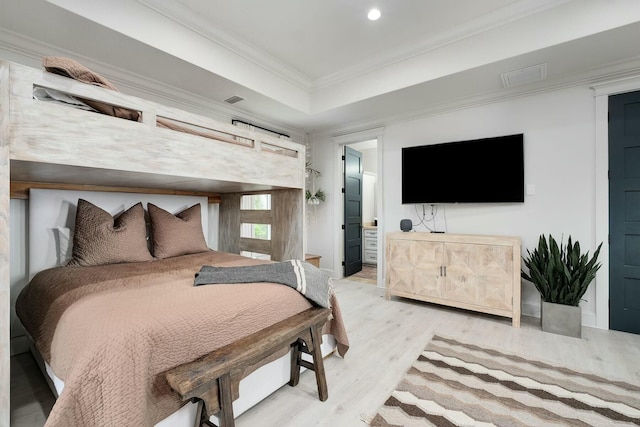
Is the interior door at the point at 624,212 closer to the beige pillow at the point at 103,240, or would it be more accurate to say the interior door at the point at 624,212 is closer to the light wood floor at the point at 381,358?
the light wood floor at the point at 381,358

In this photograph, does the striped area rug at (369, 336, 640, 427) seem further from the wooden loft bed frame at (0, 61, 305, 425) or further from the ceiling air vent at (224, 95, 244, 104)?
the ceiling air vent at (224, 95, 244, 104)

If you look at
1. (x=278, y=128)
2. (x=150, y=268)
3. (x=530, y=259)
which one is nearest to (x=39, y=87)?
(x=150, y=268)

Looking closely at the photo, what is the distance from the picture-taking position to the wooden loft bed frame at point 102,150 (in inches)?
42.5

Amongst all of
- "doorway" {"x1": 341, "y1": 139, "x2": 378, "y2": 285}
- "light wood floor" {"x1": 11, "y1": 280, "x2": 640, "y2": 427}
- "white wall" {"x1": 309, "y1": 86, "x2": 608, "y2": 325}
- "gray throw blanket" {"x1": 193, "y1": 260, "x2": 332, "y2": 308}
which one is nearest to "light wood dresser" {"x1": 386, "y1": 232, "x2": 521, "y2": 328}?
"light wood floor" {"x1": 11, "y1": 280, "x2": 640, "y2": 427}

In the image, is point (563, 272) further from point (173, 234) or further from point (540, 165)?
point (173, 234)

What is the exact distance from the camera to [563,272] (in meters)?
2.45

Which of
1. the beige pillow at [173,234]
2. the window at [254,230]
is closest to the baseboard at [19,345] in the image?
the beige pillow at [173,234]

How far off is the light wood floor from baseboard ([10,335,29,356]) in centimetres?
9

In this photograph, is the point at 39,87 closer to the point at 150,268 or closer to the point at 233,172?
the point at 233,172

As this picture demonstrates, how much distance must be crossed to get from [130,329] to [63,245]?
1936 mm

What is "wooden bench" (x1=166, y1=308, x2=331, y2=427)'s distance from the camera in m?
1.00

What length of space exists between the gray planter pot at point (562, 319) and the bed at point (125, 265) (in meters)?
1.94

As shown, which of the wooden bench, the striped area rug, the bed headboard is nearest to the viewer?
the wooden bench

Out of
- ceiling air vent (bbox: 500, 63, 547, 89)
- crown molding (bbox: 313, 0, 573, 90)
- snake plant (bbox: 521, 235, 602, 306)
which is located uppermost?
crown molding (bbox: 313, 0, 573, 90)
